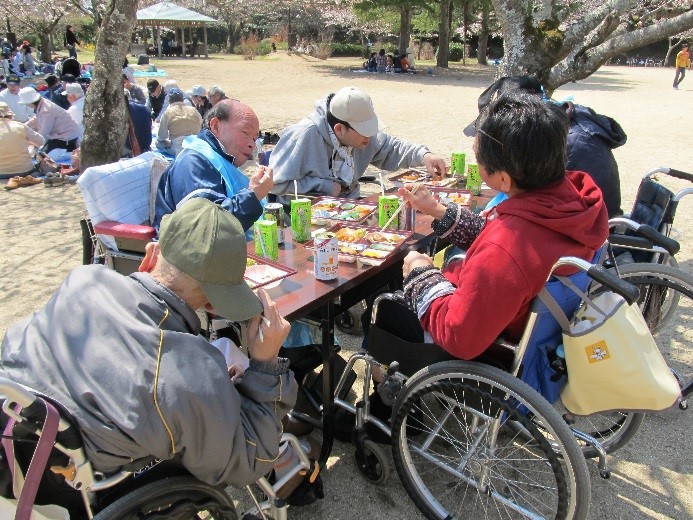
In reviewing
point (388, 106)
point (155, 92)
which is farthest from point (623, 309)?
point (388, 106)

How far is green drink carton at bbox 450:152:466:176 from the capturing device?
3.77 m

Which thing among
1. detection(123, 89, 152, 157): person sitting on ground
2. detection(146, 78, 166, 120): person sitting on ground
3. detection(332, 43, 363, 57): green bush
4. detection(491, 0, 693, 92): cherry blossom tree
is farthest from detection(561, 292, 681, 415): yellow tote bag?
detection(332, 43, 363, 57): green bush

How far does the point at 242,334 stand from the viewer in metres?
2.19

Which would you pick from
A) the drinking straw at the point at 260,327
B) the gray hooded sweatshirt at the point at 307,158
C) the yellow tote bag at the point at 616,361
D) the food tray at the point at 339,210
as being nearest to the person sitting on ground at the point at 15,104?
the gray hooded sweatshirt at the point at 307,158

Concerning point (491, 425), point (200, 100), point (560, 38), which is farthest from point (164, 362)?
point (200, 100)

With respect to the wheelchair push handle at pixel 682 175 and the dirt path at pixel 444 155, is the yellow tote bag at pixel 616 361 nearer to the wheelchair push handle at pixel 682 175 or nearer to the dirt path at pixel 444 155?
the dirt path at pixel 444 155

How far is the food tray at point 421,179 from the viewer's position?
3.60 metres

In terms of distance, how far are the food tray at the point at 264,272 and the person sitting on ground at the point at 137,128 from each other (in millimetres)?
5807

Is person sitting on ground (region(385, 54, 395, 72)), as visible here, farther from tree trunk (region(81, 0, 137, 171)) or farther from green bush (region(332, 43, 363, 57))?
tree trunk (region(81, 0, 137, 171))

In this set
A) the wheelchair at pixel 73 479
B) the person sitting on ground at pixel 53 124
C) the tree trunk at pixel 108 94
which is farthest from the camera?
the person sitting on ground at pixel 53 124

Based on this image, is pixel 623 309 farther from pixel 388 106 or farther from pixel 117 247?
pixel 388 106

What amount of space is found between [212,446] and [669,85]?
2410cm

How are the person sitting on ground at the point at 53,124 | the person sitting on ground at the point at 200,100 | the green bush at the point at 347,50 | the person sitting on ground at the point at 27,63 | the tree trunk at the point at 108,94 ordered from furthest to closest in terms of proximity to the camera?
1. the green bush at the point at 347,50
2. the person sitting on ground at the point at 27,63
3. the person sitting on ground at the point at 200,100
4. the person sitting on ground at the point at 53,124
5. the tree trunk at the point at 108,94

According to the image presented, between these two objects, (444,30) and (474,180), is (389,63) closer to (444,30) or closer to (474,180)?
(444,30)
